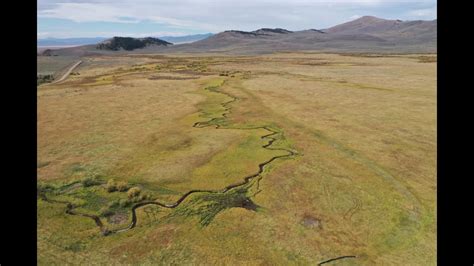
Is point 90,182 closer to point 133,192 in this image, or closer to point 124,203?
point 133,192

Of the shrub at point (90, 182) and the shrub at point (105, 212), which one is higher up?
the shrub at point (90, 182)

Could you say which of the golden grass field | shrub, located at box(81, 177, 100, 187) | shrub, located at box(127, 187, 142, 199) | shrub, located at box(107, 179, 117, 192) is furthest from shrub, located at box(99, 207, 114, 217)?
shrub, located at box(81, 177, 100, 187)

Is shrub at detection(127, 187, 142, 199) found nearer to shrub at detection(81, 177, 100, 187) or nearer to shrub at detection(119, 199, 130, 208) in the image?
shrub at detection(119, 199, 130, 208)

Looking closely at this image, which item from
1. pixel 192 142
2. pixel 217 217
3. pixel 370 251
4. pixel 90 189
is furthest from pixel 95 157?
pixel 370 251

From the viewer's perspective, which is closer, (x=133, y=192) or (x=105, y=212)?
(x=105, y=212)

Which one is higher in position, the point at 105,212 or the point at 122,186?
the point at 122,186

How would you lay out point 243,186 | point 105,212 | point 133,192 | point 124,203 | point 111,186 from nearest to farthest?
point 105,212
point 124,203
point 133,192
point 111,186
point 243,186

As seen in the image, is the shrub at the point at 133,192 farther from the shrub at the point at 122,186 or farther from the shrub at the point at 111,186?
the shrub at the point at 111,186

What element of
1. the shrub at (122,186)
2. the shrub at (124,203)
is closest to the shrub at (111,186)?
the shrub at (122,186)

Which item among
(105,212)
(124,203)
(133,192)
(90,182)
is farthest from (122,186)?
(105,212)
